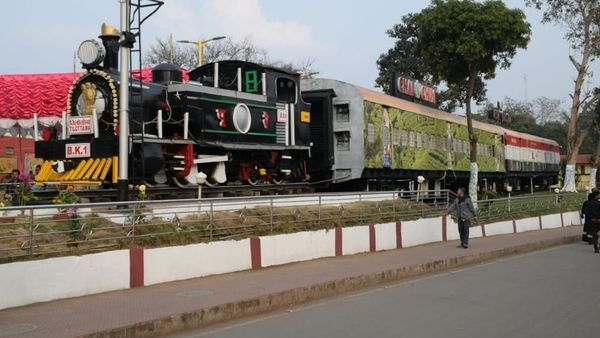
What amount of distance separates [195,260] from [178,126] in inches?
191

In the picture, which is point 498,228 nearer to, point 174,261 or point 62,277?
point 174,261

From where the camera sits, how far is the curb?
255 inches

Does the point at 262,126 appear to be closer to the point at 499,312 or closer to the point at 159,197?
the point at 159,197

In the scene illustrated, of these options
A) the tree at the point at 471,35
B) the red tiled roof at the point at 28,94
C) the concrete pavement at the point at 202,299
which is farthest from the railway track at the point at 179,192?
the red tiled roof at the point at 28,94

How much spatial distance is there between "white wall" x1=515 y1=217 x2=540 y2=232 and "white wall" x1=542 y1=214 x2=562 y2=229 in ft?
2.25

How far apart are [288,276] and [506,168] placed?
28033 mm

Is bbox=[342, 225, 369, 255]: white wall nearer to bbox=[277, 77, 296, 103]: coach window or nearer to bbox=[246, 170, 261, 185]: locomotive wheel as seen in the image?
bbox=[246, 170, 261, 185]: locomotive wheel

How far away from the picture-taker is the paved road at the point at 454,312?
21.8ft

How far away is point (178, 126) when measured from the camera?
539 inches

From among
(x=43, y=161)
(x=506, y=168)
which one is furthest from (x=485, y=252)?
(x=506, y=168)

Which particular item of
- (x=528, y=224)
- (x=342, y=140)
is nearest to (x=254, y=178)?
(x=342, y=140)

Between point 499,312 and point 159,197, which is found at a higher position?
point 159,197

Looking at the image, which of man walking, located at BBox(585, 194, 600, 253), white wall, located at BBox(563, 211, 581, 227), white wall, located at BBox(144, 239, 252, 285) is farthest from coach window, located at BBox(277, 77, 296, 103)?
white wall, located at BBox(563, 211, 581, 227)

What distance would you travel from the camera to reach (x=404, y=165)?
22.1 m
